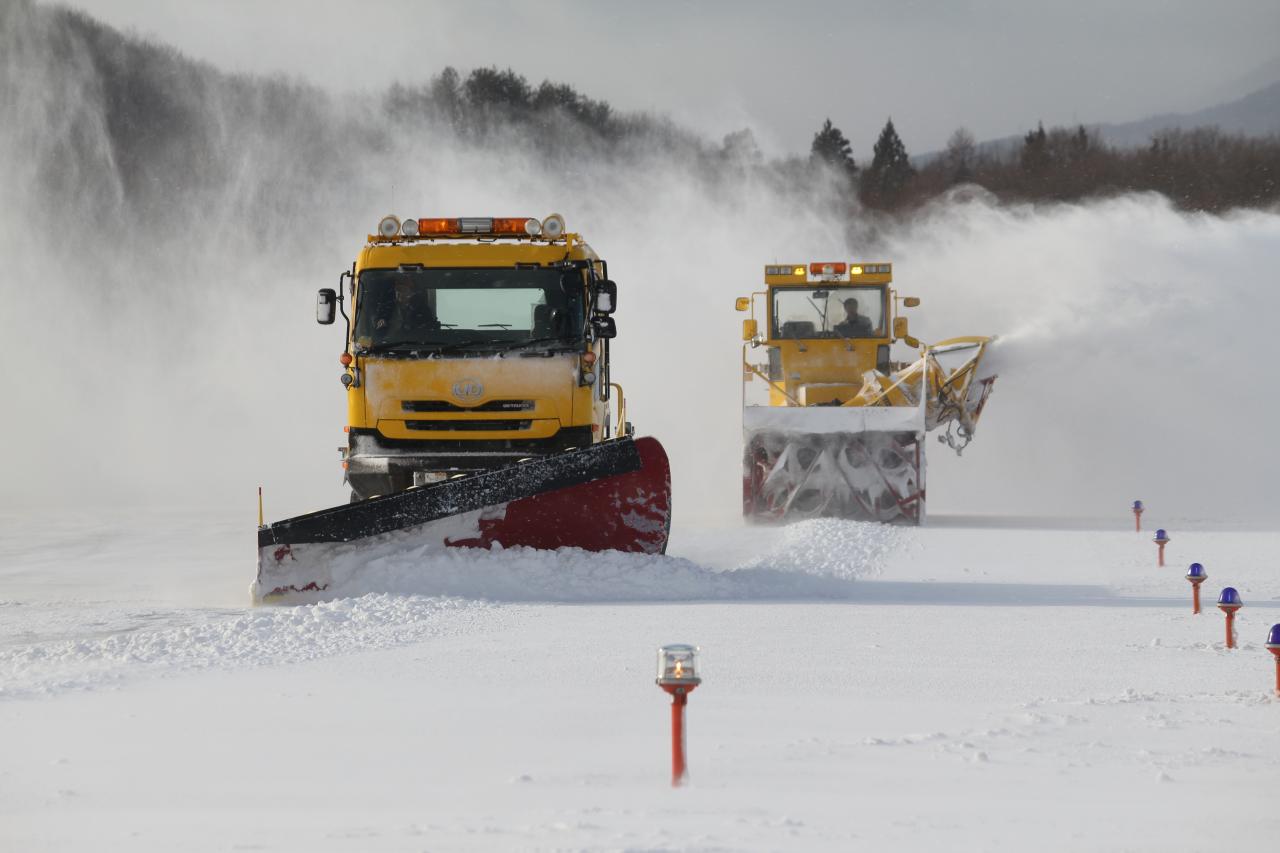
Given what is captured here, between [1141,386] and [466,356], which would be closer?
[466,356]

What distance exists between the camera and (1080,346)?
2120 centimetres

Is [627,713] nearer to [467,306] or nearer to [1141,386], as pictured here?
[467,306]

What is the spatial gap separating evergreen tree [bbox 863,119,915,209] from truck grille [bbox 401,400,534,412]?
66.3 metres

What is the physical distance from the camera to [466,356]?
12602mm

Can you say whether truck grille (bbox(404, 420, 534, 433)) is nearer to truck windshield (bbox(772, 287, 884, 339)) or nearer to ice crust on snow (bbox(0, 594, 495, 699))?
ice crust on snow (bbox(0, 594, 495, 699))

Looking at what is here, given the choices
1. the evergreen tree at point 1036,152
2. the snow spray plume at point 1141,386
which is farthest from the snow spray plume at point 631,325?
the evergreen tree at point 1036,152

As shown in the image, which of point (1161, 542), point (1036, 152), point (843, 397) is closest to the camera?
point (1161, 542)

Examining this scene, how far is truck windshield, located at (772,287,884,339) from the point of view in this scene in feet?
67.9

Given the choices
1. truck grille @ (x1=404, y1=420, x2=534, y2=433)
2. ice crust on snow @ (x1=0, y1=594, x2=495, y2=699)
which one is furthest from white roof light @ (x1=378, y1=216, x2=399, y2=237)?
ice crust on snow @ (x1=0, y1=594, x2=495, y2=699)

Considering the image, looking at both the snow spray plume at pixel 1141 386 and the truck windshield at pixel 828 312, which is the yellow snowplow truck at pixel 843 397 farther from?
→ the snow spray plume at pixel 1141 386

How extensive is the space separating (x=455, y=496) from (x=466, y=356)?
143 centimetres

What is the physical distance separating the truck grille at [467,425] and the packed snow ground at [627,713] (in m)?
1.29

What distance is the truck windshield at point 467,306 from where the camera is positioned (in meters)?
12.8

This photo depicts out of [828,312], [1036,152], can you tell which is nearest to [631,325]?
[828,312]
